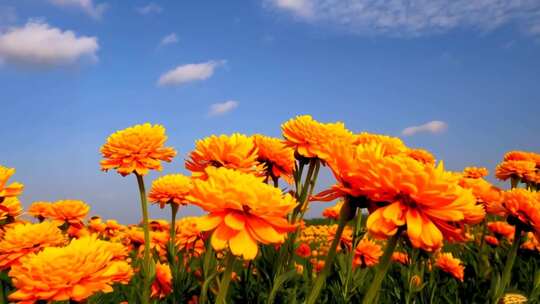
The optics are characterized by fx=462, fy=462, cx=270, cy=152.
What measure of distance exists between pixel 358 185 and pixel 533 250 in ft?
16.1

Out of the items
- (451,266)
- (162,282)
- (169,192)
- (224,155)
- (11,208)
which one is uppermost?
(224,155)

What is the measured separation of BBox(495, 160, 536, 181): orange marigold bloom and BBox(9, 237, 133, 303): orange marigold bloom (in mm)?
4487

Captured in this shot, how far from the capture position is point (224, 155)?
2438mm

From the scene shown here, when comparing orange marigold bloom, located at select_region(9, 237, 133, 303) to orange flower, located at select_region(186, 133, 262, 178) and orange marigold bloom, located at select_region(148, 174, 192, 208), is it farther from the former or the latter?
orange marigold bloom, located at select_region(148, 174, 192, 208)

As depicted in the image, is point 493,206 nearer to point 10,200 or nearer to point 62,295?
point 62,295

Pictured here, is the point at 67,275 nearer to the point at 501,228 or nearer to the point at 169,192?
the point at 169,192

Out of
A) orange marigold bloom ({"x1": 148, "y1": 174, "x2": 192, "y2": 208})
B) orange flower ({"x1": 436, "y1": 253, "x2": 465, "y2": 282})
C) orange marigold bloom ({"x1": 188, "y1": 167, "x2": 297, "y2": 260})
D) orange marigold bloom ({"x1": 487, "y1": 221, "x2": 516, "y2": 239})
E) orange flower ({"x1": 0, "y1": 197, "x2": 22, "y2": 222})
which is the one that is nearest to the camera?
orange marigold bloom ({"x1": 188, "y1": 167, "x2": 297, "y2": 260})

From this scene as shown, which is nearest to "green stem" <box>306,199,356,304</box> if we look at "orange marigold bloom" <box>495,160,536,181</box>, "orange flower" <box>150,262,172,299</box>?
"orange flower" <box>150,262,172,299</box>

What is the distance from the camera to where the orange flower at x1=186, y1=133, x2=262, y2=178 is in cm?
238

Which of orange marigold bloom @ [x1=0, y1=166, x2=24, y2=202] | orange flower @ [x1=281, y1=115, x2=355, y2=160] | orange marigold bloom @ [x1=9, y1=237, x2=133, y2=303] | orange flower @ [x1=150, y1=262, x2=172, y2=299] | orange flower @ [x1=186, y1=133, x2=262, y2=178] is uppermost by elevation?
orange flower @ [x1=281, y1=115, x2=355, y2=160]

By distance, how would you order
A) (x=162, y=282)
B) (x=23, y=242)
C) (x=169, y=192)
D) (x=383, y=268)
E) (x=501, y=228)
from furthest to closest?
(x=501, y=228) < (x=162, y=282) < (x=169, y=192) < (x=23, y=242) < (x=383, y=268)

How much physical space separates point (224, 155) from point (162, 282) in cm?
166

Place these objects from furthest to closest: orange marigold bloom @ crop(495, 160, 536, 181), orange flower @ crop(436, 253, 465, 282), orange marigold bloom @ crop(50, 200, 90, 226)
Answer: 1. orange marigold bloom @ crop(495, 160, 536, 181)
2. orange flower @ crop(436, 253, 465, 282)
3. orange marigold bloom @ crop(50, 200, 90, 226)

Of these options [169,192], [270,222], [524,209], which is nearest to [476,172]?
[524,209]
